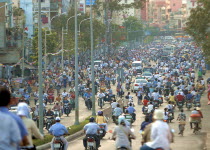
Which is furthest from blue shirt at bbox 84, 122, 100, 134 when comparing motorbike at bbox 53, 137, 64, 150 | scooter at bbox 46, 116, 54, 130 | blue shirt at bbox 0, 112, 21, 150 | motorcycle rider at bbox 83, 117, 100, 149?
blue shirt at bbox 0, 112, 21, 150

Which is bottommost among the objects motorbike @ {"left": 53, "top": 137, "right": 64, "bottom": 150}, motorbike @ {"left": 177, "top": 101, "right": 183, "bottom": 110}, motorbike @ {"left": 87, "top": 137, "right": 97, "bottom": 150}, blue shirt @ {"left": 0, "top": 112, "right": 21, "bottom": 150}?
motorbike @ {"left": 177, "top": 101, "right": 183, "bottom": 110}

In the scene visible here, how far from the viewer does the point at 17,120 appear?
8289 millimetres

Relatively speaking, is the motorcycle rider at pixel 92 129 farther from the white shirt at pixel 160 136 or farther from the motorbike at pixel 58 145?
the white shirt at pixel 160 136

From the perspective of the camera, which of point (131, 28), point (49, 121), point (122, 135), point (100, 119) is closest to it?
point (122, 135)

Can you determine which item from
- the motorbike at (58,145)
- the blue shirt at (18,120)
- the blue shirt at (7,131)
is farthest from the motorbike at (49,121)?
the blue shirt at (7,131)

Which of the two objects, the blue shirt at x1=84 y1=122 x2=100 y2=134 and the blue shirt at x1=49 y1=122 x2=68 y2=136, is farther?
the blue shirt at x1=84 y1=122 x2=100 y2=134

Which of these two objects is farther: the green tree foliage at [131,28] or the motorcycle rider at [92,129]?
the green tree foliage at [131,28]

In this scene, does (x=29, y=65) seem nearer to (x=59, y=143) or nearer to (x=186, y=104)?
(x=186, y=104)

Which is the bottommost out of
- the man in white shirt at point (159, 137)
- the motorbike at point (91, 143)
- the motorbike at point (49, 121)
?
the motorbike at point (49, 121)

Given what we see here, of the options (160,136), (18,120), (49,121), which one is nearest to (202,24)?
(49,121)

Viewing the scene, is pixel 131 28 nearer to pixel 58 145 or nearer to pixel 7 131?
pixel 58 145

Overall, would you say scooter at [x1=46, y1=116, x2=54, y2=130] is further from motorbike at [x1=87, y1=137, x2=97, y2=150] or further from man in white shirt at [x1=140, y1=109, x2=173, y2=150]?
man in white shirt at [x1=140, y1=109, x2=173, y2=150]

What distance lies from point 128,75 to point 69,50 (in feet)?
31.8

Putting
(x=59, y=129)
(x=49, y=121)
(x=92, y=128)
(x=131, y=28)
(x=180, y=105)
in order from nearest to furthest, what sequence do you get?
(x=59, y=129) < (x=92, y=128) < (x=49, y=121) < (x=180, y=105) < (x=131, y=28)
